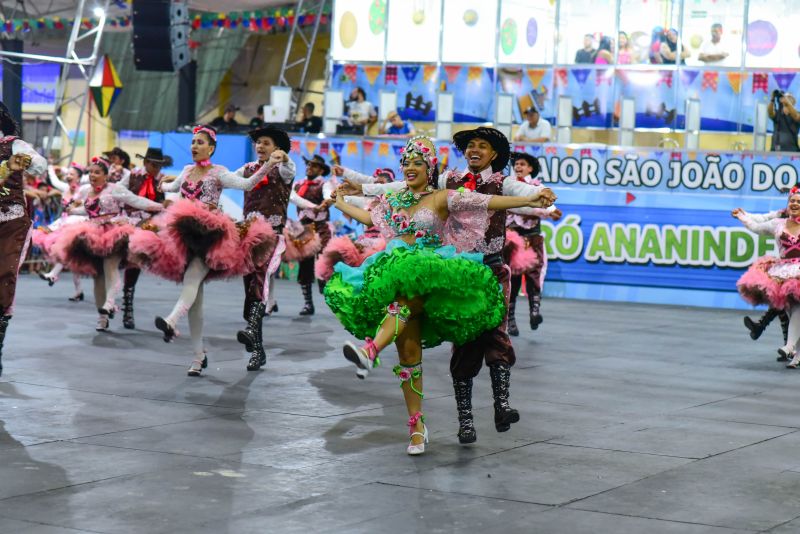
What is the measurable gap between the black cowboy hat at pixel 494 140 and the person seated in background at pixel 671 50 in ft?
40.0

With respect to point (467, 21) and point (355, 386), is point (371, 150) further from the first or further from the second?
point (355, 386)

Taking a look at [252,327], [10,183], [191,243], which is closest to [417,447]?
[191,243]

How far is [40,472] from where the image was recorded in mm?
6340

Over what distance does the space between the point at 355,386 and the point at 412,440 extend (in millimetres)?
2729

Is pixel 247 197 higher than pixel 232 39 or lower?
lower

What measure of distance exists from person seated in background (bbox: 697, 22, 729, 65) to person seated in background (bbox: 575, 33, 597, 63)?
5.67ft

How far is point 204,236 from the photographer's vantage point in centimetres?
988

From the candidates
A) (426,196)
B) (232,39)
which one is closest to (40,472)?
(426,196)

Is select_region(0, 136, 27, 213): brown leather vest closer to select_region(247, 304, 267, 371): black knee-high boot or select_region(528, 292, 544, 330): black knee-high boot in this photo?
select_region(247, 304, 267, 371): black knee-high boot

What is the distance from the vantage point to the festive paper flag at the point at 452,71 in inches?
830

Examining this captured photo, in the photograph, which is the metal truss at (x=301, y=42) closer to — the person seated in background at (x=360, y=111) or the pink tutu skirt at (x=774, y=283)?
the person seated in background at (x=360, y=111)

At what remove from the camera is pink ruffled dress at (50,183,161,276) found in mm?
13219

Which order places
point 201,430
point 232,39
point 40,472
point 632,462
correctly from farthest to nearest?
point 232,39
point 201,430
point 632,462
point 40,472

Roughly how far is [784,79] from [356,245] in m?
8.73
